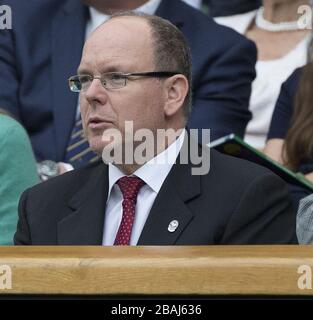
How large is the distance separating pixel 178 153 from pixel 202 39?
3.37 feet

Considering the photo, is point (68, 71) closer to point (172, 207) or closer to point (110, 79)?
point (110, 79)

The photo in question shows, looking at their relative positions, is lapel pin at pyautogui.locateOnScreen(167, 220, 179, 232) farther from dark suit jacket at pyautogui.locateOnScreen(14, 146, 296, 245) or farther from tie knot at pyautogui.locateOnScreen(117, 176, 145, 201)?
tie knot at pyautogui.locateOnScreen(117, 176, 145, 201)

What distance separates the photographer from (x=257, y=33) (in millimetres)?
3502

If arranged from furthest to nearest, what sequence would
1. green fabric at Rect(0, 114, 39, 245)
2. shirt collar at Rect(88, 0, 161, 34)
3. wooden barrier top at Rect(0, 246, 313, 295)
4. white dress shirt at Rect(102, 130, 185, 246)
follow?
shirt collar at Rect(88, 0, 161, 34)
green fabric at Rect(0, 114, 39, 245)
white dress shirt at Rect(102, 130, 185, 246)
wooden barrier top at Rect(0, 246, 313, 295)

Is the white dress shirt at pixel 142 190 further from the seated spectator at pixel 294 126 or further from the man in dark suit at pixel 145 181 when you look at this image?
the seated spectator at pixel 294 126

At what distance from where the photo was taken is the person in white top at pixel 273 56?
3412 mm

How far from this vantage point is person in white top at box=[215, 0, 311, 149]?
341cm

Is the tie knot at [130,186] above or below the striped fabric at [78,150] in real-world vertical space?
above

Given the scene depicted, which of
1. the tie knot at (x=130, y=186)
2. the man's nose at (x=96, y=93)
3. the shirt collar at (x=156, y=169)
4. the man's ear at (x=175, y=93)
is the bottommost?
the tie knot at (x=130, y=186)

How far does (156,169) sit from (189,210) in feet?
0.57

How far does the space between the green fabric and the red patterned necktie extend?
18.8 inches

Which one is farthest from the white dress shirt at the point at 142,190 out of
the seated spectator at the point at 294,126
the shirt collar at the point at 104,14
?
the shirt collar at the point at 104,14

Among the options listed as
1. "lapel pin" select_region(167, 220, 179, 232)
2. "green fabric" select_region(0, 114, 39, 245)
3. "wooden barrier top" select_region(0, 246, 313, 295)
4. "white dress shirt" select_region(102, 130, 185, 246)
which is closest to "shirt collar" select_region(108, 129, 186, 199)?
"white dress shirt" select_region(102, 130, 185, 246)

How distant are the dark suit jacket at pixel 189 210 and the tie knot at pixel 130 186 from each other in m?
0.04
